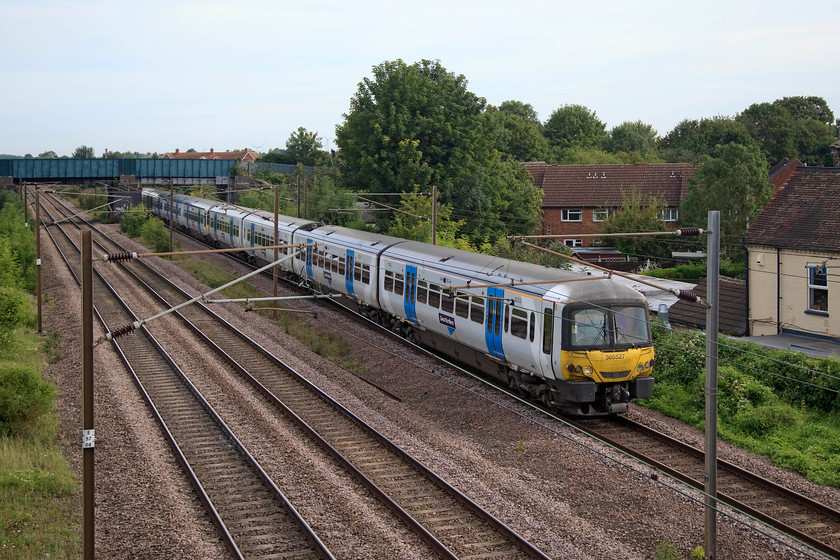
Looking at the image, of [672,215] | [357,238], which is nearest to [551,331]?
[357,238]

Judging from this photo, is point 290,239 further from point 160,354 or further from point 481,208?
point 481,208

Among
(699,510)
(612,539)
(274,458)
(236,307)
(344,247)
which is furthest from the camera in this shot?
(236,307)

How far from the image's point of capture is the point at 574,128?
341 ft

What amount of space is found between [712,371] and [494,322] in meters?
7.57

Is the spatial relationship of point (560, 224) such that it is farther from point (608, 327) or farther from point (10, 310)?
point (608, 327)

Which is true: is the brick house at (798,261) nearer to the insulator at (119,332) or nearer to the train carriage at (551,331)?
the train carriage at (551,331)

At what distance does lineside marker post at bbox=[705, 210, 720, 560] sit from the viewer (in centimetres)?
1138

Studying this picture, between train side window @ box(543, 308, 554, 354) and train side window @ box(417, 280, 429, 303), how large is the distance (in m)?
6.12

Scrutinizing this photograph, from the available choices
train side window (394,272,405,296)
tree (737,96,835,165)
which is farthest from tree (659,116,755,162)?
train side window (394,272,405,296)

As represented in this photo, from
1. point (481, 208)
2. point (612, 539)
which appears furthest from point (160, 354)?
point (481, 208)

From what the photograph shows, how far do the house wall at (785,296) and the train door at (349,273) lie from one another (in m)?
12.9

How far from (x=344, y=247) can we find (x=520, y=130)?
60.8 meters

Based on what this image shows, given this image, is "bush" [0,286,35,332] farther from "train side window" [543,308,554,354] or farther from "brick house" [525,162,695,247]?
"brick house" [525,162,695,247]

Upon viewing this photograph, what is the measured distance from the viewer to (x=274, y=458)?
15.9 meters
